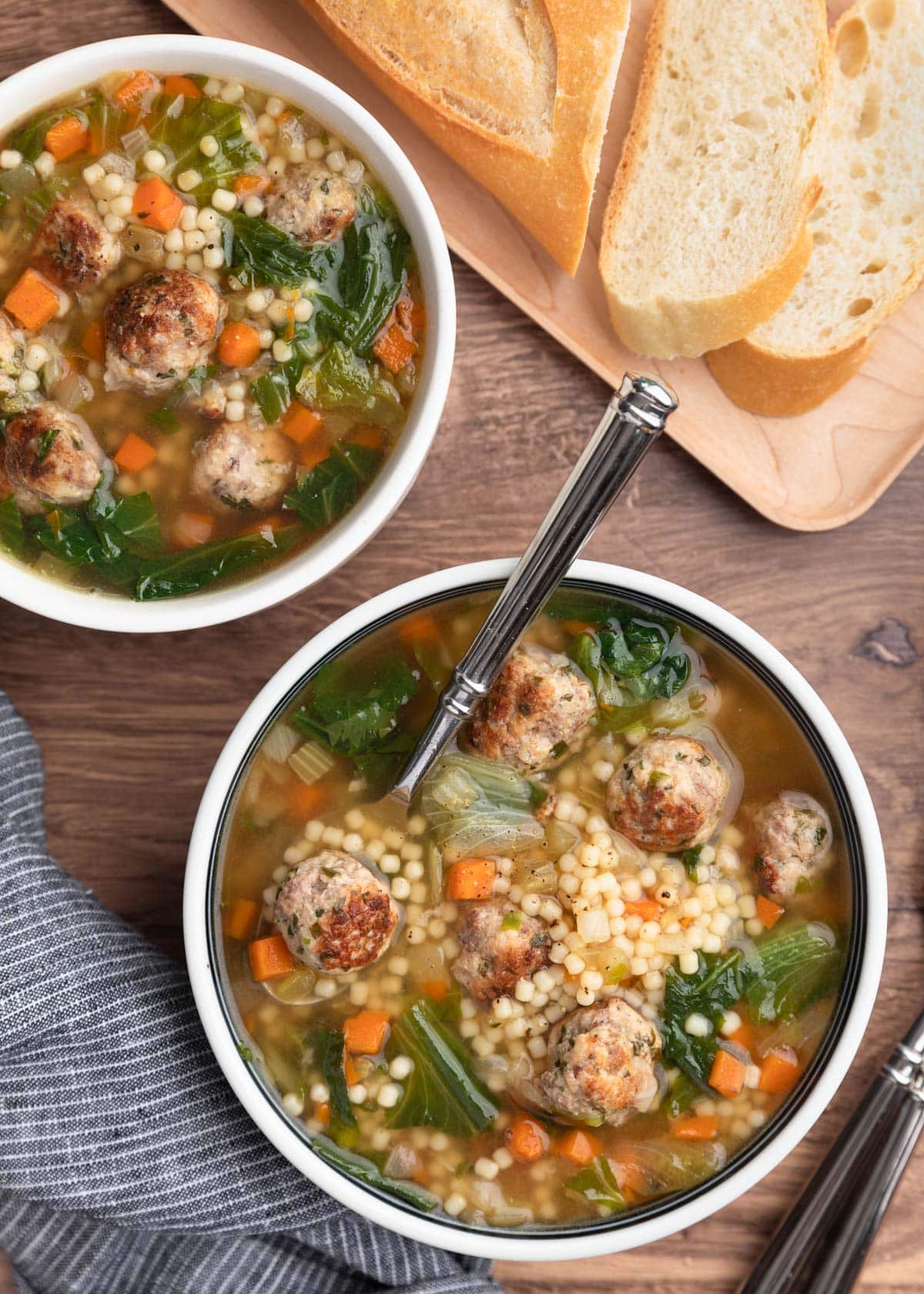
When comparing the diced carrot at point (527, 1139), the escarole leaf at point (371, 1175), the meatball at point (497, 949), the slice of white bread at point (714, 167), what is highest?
the slice of white bread at point (714, 167)

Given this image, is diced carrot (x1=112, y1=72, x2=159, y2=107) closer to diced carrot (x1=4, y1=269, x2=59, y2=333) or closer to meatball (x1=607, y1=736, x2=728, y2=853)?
diced carrot (x1=4, y1=269, x2=59, y2=333)

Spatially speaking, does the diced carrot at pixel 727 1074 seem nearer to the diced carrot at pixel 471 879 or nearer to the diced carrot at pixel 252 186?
the diced carrot at pixel 471 879

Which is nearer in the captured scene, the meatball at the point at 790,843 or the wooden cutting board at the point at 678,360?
the meatball at the point at 790,843

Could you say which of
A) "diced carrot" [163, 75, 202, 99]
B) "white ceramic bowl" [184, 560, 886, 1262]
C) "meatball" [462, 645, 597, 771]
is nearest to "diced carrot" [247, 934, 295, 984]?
"white ceramic bowl" [184, 560, 886, 1262]

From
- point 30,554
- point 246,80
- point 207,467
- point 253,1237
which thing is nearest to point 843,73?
point 246,80

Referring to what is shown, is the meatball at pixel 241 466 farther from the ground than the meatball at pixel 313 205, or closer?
closer

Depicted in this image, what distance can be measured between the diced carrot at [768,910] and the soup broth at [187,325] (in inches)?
56.1

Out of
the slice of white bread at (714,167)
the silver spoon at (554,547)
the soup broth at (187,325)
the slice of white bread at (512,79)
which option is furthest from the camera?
the slice of white bread at (714,167)

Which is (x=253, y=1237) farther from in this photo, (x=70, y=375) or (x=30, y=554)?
(x=70, y=375)

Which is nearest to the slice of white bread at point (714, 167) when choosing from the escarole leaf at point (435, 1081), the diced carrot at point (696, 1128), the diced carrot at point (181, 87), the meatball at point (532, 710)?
the meatball at point (532, 710)

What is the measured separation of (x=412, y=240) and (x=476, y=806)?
1.39 metres

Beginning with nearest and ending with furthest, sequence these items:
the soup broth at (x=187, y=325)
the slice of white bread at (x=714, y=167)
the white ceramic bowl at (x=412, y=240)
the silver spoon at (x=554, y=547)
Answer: the silver spoon at (x=554, y=547)
the white ceramic bowl at (x=412, y=240)
the soup broth at (x=187, y=325)
the slice of white bread at (x=714, y=167)

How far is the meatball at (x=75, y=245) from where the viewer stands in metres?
2.79

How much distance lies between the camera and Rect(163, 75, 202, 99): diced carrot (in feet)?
9.21
